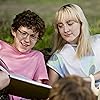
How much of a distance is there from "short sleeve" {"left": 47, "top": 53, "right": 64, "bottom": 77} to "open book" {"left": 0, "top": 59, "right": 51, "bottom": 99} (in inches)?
17.8

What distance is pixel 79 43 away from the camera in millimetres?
3342

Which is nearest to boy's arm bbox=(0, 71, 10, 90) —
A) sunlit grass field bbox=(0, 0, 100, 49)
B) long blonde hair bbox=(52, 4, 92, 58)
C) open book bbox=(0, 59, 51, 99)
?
open book bbox=(0, 59, 51, 99)

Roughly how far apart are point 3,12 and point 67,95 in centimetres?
331

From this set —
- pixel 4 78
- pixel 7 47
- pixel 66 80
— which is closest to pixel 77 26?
pixel 7 47

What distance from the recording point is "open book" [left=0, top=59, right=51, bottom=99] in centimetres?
278

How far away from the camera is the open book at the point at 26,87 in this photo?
2775 millimetres

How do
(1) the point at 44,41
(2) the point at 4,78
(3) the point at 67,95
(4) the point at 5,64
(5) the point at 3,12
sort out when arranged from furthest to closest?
(5) the point at 3,12 < (1) the point at 44,41 < (4) the point at 5,64 < (2) the point at 4,78 < (3) the point at 67,95

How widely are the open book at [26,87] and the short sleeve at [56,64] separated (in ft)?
1.49

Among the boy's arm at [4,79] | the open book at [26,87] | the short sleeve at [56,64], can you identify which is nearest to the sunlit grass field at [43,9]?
the short sleeve at [56,64]

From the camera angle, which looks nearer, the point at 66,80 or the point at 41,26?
the point at 66,80

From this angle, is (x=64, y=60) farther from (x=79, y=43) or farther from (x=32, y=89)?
(x=32, y=89)

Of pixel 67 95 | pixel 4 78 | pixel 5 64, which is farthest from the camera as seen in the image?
pixel 5 64

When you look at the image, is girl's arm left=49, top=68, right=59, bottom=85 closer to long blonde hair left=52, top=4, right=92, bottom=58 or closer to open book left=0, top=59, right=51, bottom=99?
long blonde hair left=52, top=4, right=92, bottom=58

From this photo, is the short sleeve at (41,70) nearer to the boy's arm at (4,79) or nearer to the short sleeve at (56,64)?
the short sleeve at (56,64)
